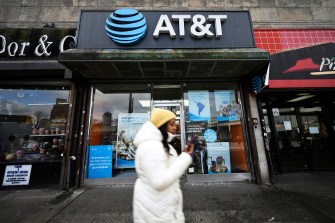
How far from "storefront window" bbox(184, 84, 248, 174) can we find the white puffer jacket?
4444 mm

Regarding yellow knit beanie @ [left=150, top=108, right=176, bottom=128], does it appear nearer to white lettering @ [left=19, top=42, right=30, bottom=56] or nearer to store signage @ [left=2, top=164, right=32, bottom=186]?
store signage @ [left=2, top=164, right=32, bottom=186]

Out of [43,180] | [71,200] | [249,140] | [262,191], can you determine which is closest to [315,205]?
[262,191]

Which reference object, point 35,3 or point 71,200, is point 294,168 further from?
point 35,3

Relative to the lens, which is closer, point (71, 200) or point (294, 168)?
point (71, 200)

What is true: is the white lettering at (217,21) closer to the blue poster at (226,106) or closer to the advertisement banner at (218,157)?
the blue poster at (226,106)

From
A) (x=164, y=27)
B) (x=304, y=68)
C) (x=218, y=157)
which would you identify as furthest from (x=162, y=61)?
(x=304, y=68)

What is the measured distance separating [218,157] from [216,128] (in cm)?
98

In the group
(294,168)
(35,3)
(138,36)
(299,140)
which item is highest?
(35,3)

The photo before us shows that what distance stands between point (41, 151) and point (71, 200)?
7.83 feet

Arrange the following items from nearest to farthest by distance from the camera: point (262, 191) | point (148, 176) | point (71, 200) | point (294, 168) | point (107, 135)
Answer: point (148, 176)
point (71, 200)
point (262, 191)
point (107, 135)
point (294, 168)

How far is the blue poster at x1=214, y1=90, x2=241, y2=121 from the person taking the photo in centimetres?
650

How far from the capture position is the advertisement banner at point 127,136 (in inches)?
243

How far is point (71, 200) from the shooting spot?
4539 mm

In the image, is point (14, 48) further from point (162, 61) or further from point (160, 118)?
point (160, 118)
